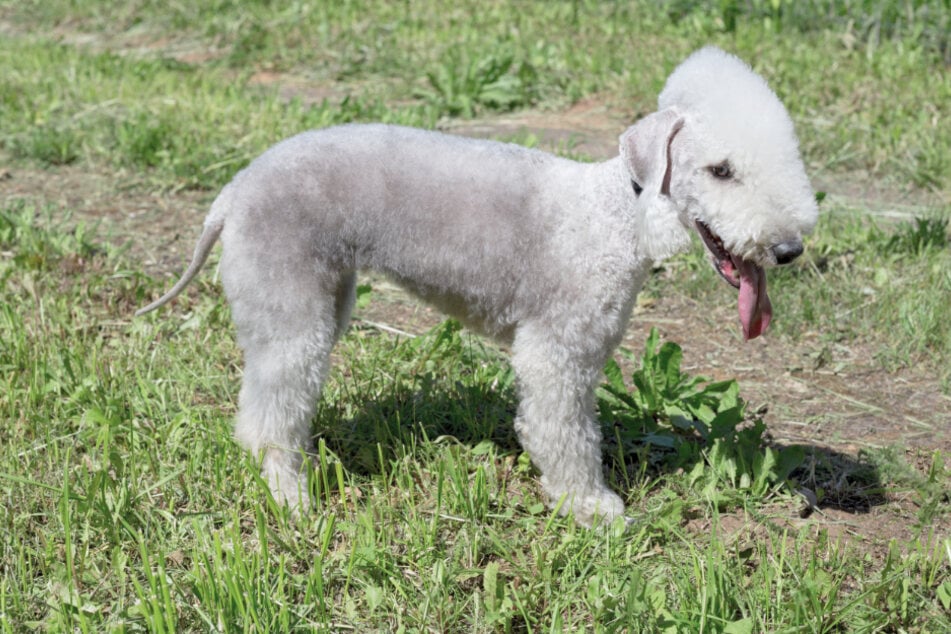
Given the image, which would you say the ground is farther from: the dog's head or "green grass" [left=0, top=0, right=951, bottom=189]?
the dog's head

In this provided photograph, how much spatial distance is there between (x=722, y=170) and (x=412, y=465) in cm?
137

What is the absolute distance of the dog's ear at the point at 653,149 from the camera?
8.74 feet

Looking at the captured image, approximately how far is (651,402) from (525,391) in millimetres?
666

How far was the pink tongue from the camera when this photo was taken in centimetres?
273

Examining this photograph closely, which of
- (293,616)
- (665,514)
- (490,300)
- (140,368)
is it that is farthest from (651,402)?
(140,368)

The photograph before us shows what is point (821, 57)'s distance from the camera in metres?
7.13

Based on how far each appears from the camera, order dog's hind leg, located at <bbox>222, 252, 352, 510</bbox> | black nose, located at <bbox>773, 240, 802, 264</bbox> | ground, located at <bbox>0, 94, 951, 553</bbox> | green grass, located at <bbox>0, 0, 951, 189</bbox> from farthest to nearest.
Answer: green grass, located at <bbox>0, 0, 951, 189</bbox> → ground, located at <bbox>0, 94, 951, 553</bbox> → dog's hind leg, located at <bbox>222, 252, 352, 510</bbox> → black nose, located at <bbox>773, 240, 802, 264</bbox>

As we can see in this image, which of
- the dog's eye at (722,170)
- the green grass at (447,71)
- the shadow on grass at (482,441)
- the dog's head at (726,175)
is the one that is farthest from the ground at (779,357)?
the dog's eye at (722,170)

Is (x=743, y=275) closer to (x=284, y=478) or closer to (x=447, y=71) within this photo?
(x=284, y=478)

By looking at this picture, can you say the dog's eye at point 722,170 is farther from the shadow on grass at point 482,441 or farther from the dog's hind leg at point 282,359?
the dog's hind leg at point 282,359

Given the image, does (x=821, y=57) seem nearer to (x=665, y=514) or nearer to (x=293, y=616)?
(x=665, y=514)

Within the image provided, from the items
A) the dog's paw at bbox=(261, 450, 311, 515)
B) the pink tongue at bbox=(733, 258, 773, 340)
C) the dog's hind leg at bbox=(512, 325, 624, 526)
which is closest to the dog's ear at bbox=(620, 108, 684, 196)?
the pink tongue at bbox=(733, 258, 773, 340)

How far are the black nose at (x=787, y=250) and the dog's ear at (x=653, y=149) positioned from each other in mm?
339

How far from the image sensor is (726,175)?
8.54 feet
